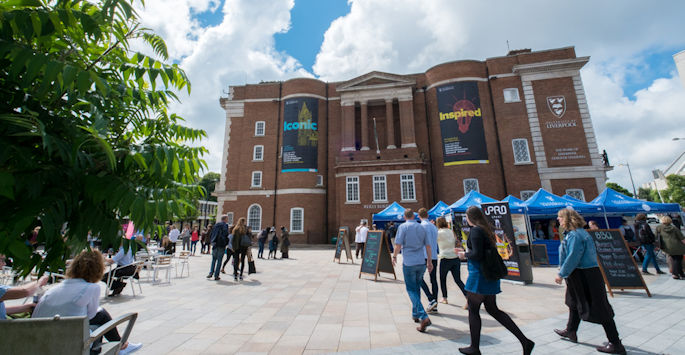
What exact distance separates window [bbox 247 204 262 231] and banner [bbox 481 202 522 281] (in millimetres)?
21549

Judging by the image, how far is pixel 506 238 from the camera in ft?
Answer: 27.9

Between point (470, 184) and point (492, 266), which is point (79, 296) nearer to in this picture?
point (492, 266)

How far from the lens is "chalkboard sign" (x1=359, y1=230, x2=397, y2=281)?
921cm

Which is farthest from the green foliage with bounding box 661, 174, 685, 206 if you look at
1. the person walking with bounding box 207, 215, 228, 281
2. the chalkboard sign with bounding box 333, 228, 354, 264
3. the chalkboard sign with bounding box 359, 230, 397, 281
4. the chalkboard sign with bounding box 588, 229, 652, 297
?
the person walking with bounding box 207, 215, 228, 281

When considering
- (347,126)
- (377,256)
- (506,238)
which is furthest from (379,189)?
(506,238)

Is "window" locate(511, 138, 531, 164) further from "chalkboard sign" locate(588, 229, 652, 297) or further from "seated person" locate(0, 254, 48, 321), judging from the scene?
"seated person" locate(0, 254, 48, 321)

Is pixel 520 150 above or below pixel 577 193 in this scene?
above

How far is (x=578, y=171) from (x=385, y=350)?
25671mm

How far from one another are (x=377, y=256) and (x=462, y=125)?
18388 mm

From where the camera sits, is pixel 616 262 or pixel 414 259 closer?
pixel 414 259

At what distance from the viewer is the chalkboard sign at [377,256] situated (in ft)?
30.2

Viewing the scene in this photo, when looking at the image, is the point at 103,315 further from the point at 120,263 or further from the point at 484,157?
the point at 484,157

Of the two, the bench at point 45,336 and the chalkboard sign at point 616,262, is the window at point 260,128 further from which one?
the bench at point 45,336

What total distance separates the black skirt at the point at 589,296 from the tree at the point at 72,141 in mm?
5163
